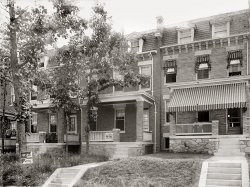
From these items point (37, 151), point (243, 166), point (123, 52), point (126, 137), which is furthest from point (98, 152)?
point (243, 166)

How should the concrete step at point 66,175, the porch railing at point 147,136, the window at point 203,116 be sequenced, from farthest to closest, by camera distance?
the window at point 203,116 → the porch railing at point 147,136 → the concrete step at point 66,175

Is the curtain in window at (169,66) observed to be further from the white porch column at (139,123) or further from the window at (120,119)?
the window at (120,119)

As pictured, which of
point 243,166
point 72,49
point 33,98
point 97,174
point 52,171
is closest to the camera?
point 243,166

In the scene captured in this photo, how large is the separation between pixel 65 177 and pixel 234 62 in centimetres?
1481

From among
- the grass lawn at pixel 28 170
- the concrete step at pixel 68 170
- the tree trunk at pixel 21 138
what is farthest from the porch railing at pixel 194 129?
the tree trunk at pixel 21 138

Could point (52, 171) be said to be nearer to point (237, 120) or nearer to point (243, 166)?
point (243, 166)

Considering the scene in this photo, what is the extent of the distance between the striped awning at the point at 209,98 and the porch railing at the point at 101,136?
505 centimetres

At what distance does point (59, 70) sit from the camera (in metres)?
22.0

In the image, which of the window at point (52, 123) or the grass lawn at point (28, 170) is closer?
the grass lawn at point (28, 170)

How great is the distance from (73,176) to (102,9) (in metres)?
11.2

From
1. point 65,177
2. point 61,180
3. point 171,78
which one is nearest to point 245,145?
point 171,78

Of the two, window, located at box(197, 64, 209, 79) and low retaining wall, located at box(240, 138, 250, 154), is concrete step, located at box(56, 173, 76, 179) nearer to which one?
low retaining wall, located at box(240, 138, 250, 154)

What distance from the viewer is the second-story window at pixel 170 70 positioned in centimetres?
2635

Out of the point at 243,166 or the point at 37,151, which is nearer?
the point at 243,166
